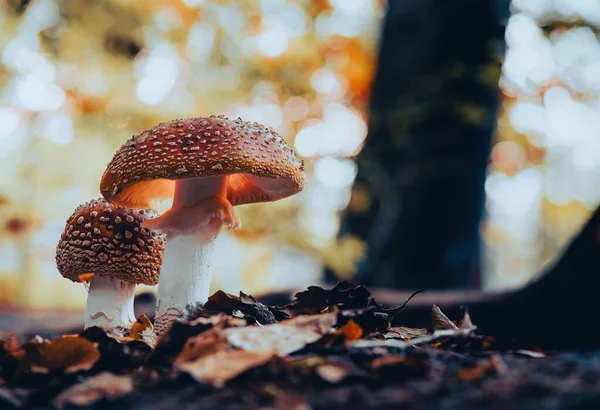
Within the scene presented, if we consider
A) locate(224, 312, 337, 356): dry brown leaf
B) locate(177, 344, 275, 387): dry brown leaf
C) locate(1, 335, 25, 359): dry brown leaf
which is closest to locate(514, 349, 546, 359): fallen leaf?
locate(224, 312, 337, 356): dry brown leaf

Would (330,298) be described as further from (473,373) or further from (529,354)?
(473,373)

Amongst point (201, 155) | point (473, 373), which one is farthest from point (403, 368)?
point (201, 155)

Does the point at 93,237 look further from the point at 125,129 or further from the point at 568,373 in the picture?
the point at 125,129

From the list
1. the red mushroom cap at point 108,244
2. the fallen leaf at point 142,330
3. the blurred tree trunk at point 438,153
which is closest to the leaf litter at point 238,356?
the fallen leaf at point 142,330

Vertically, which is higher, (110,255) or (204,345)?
(110,255)

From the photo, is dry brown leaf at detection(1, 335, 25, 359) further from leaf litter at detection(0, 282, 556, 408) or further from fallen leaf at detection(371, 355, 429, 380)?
fallen leaf at detection(371, 355, 429, 380)

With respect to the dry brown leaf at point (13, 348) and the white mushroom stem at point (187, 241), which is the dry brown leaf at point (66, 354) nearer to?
the dry brown leaf at point (13, 348)

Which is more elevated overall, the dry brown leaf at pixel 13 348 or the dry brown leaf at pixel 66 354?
the dry brown leaf at pixel 66 354

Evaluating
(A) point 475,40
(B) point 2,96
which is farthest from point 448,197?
(B) point 2,96
